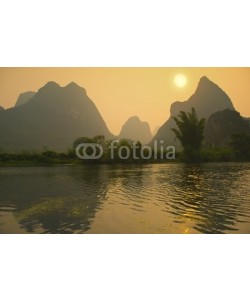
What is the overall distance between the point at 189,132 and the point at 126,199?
1715 millimetres

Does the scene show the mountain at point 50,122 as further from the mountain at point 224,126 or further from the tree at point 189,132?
the mountain at point 224,126

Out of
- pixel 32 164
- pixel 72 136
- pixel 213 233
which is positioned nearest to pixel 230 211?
pixel 213 233

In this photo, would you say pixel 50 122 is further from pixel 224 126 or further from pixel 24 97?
pixel 224 126

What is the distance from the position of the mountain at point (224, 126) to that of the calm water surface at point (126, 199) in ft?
1.90

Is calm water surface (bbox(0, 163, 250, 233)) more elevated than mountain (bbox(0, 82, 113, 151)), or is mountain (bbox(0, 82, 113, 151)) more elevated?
mountain (bbox(0, 82, 113, 151))

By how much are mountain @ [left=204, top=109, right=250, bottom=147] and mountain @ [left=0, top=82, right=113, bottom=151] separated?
76.0 inches

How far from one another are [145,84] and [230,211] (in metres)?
2.70

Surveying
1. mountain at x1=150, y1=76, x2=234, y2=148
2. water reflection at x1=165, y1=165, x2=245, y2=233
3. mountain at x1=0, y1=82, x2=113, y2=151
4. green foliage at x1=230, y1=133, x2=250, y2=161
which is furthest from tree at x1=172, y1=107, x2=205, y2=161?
mountain at x1=0, y1=82, x2=113, y2=151

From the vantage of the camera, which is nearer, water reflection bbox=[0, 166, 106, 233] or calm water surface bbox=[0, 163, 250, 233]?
calm water surface bbox=[0, 163, 250, 233]

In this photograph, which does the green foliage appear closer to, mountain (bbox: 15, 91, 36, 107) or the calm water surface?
the calm water surface

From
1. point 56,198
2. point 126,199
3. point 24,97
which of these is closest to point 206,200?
point 126,199

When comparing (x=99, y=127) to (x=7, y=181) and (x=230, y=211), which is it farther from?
(x=230, y=211)

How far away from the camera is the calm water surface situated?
16.7 feet

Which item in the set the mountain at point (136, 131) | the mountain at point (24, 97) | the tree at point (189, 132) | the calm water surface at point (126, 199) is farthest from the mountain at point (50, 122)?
the tree at point (189, 132)
